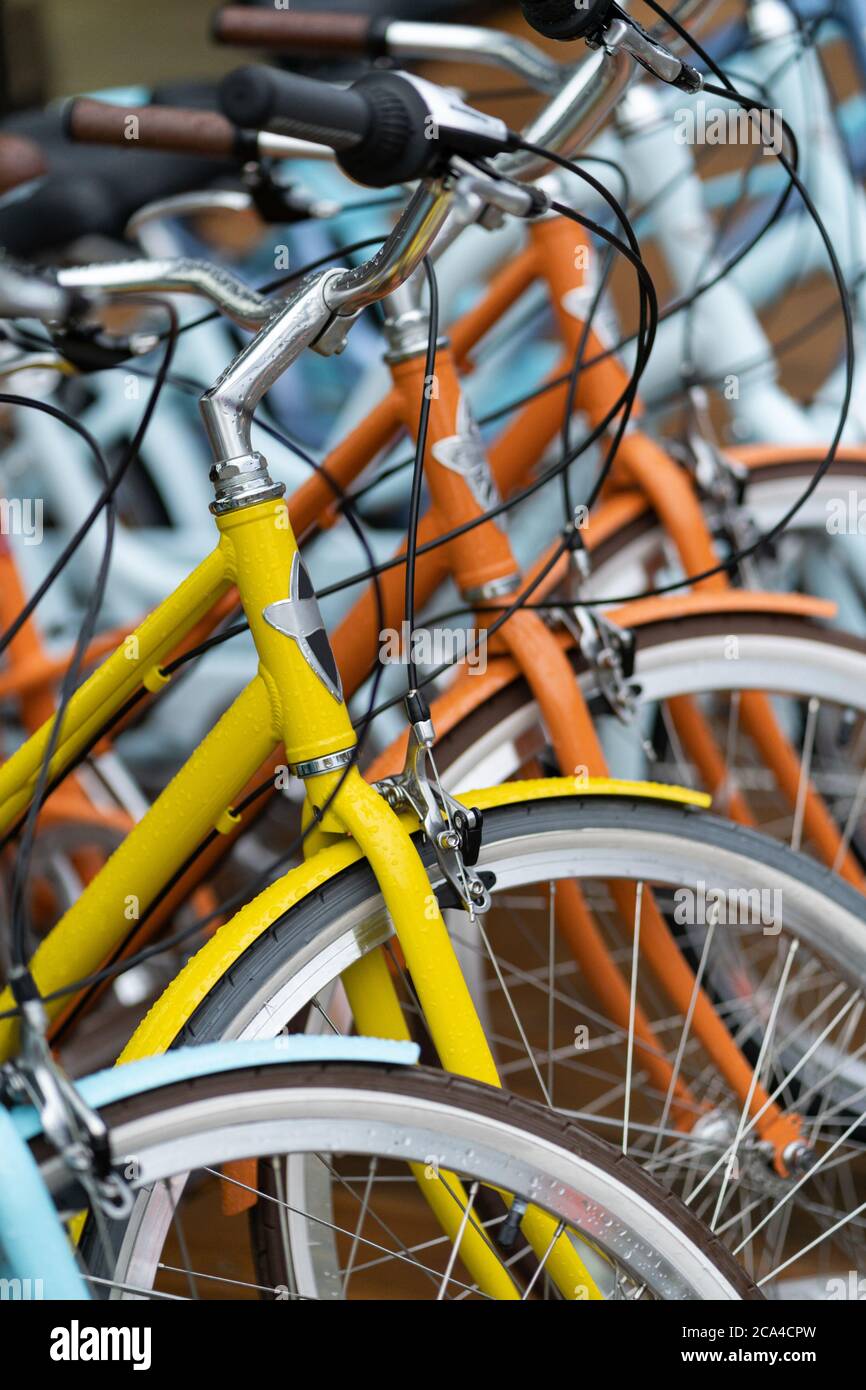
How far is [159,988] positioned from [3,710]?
1.83ft

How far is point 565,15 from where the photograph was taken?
78 cm

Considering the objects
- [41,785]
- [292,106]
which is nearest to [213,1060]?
[41,785]

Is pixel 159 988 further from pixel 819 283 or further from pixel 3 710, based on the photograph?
pixel 819 283

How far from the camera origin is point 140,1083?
70 cm

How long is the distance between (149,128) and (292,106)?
567mm

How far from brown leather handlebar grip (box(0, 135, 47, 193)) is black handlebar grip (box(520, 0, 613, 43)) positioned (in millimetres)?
543

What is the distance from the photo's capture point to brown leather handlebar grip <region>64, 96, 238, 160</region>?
3.70 ft

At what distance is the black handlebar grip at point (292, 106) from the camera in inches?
26.6

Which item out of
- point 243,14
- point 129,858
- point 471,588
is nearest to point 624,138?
point 243,14

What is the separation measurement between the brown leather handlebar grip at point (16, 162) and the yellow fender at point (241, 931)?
671 mm
